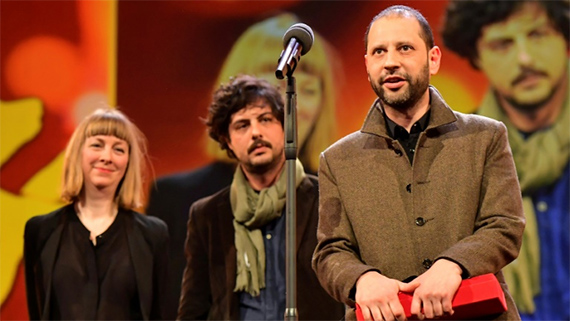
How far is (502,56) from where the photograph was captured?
202 inches

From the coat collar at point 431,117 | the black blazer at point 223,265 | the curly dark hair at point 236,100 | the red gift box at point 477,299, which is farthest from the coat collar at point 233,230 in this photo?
the red gift box at point 477,299

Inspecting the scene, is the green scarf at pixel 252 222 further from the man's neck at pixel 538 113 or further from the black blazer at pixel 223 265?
the man's neck at pixel 538 113

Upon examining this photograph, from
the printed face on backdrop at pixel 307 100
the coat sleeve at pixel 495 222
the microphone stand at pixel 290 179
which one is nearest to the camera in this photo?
the coat sleeve at pixel 495 222

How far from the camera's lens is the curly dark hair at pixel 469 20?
514 centimetres

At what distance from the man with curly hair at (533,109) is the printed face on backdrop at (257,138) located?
1.75m

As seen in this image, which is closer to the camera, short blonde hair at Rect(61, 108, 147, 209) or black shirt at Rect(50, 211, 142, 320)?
black shirt at Rect(50, 211, 142, 320)

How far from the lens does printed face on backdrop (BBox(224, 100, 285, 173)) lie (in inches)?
154

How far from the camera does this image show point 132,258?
4074 millimetres

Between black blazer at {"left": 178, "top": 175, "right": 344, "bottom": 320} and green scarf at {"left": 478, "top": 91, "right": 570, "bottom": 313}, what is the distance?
5.22 feet

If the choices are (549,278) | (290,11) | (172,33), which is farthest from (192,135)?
(549,278)

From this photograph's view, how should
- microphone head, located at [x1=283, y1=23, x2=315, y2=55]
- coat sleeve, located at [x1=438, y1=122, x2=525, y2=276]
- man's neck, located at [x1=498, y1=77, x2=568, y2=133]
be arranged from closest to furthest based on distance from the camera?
1. coat sleeve, located at [x1=438, y1=122, x2=525, y2=276]
2. microphone head, located at [x1=283, y1=23, x2=315, y2=55]
3. man's neck, located at [x1=498, y1=77, x2=568, y2=133]

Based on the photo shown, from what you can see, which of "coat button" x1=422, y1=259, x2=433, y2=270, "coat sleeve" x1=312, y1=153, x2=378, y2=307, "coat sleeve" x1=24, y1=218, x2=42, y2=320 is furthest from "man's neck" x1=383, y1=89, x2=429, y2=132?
"coat sleeve" x1=24, y1=218, x2=42, y2=320

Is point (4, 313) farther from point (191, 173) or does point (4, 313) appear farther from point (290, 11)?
point (290, 11)

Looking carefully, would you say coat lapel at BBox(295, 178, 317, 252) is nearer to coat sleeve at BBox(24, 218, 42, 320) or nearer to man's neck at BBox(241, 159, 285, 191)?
man's neck at BBox(241, 159, 285, 191)
